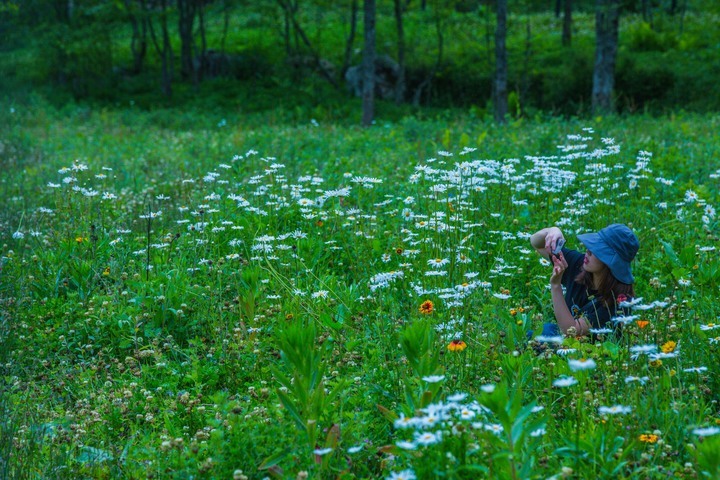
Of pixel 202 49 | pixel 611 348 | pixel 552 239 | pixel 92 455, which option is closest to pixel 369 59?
pixel 552 239

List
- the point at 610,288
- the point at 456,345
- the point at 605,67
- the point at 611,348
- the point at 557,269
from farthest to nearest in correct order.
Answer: the point at 605,67 < the point at 610,288 < the point at 557,269 < the point at 611,348 < the point at 456,345

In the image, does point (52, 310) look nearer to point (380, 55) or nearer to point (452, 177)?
point (452, 177)

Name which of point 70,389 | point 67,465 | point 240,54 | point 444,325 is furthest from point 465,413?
point 240,54

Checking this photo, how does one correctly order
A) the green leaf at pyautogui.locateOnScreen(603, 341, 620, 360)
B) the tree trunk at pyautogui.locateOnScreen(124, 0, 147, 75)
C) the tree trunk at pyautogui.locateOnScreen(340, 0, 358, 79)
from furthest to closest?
the tree trunk at pyautogui.locateOnScreen(124, 0, 147, 75)
the tree trunk at pyautogui.locateOnScreen(340, 0, 358, 79)
the green leaf at pyautogui.locateOnScreen(603, 341, 620, 360)

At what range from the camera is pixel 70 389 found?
4.25m

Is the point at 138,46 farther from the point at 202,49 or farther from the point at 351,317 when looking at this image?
the point at 351,317

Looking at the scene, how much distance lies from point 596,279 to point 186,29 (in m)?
26.7

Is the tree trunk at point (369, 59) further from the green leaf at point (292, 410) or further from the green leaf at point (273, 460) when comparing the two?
the green leaf at point (273, 460)

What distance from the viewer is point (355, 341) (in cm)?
403

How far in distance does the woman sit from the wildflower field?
191 mm

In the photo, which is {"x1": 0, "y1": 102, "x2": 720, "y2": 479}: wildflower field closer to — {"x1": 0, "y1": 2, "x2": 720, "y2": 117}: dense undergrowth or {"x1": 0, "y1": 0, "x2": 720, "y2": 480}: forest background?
{"x1": 0, "y1": 0, "x2": 720, "y2": 480}: forest background

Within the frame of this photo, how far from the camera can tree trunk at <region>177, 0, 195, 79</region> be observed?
27.9 meters

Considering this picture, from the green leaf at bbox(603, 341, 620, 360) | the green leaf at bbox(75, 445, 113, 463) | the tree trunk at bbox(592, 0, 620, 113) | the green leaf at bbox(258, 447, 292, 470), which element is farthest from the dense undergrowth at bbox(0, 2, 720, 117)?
the green leaf at bbox(258, 447, 292, 470)

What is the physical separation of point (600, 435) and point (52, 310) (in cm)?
383
